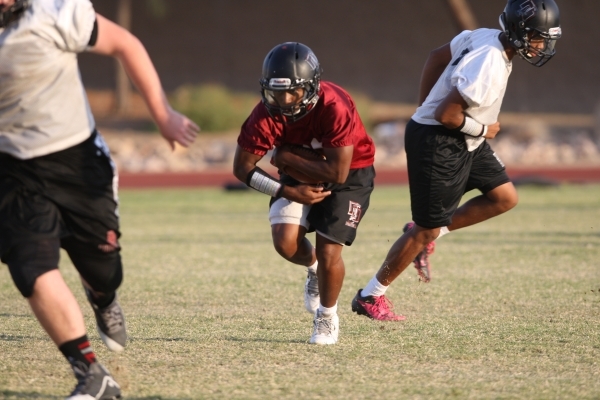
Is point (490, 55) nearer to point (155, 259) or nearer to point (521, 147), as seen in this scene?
point (155, 259)

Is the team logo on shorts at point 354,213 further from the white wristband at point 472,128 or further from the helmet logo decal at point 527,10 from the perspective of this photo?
the helmet logo decal at point 527,10

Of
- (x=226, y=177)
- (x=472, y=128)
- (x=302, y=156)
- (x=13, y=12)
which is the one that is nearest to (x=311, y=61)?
(x=302, y=156)

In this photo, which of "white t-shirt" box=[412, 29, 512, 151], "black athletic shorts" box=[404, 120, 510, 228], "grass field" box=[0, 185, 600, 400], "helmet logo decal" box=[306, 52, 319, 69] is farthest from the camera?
"black athletic shorts" box=[404, 120, 510, 228]

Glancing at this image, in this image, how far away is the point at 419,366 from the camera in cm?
481

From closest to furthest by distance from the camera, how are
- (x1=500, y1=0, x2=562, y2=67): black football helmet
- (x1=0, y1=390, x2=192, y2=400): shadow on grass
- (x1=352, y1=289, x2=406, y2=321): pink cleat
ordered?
(x1=0, y1=390, x2=192, y2=400): shadow on grass, (x1=500, y1=0, x2=562, y2=67): black football helmet, (x1=352, y1=289, x2=406, y2=321): pink cleat

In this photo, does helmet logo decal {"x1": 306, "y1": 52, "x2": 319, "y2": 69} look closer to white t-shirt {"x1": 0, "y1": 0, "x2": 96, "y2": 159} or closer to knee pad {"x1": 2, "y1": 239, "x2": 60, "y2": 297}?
white t-shirt {"x1": 0, "y1": 0, "x2": 96, "y2": 159}

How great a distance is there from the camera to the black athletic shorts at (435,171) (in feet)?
19.3

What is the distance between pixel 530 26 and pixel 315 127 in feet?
5.04

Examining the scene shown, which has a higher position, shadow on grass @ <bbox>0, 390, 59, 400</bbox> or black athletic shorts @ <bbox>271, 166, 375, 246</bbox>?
black athletic shorts @ <bbox>271, 166, 375, 246</bbox>

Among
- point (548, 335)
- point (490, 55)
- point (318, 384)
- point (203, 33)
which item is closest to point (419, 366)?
point (318, 384)

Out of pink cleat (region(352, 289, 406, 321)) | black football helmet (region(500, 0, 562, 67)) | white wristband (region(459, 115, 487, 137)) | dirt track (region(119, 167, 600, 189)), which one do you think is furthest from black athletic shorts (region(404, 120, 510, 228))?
dirt track (region(119, 167, 600, 189))

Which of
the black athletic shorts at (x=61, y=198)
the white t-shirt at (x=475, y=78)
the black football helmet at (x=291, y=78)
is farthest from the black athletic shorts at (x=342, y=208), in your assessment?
the black athletic shorts at (x=61, y=198)

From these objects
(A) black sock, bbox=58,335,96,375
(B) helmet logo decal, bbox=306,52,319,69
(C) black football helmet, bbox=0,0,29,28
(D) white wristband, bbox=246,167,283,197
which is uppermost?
(C) black football helmet, bbox=0,0,29,28

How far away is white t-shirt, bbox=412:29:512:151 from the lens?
5566 millimetres
